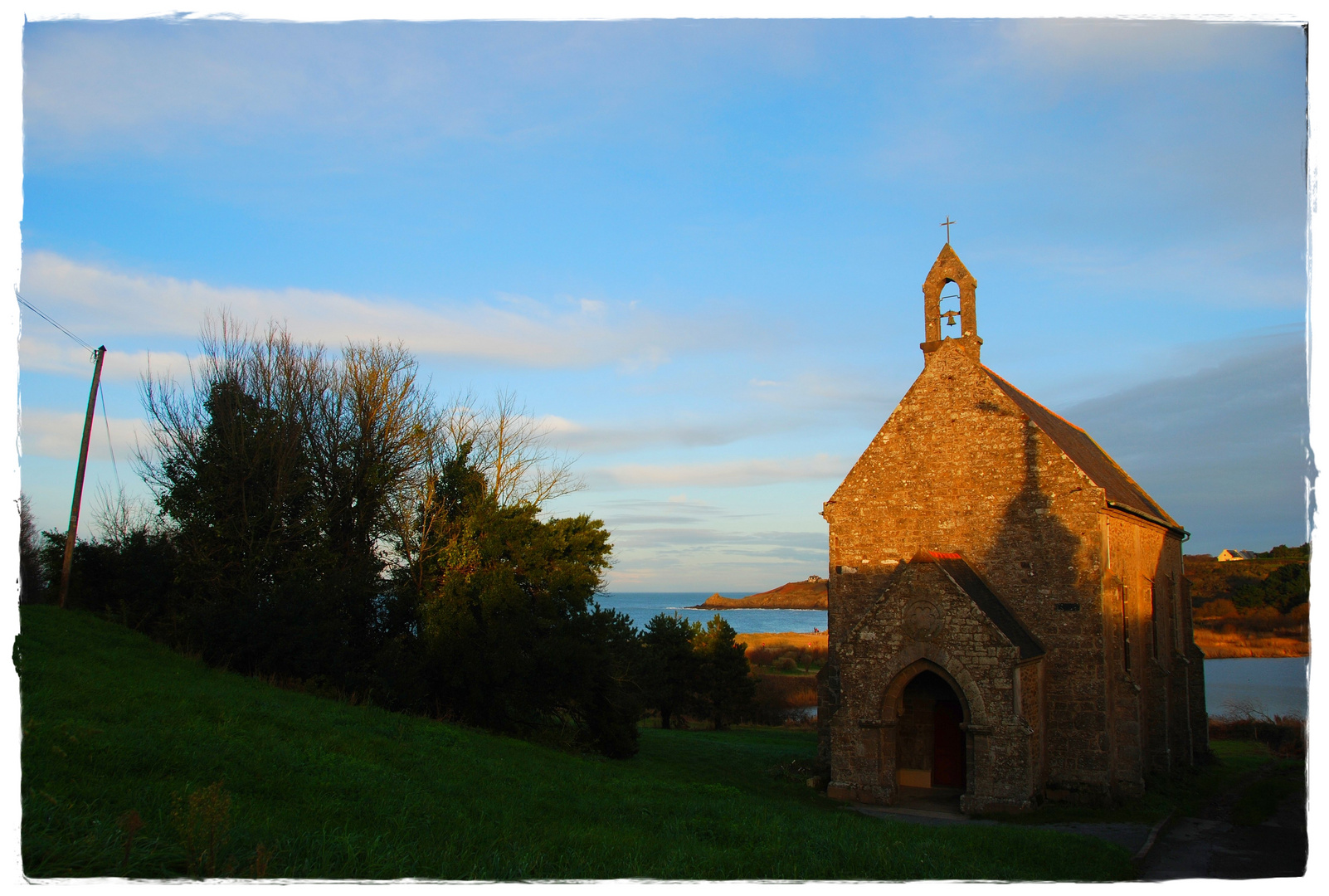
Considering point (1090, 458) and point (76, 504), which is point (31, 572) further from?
point (1090, 458)

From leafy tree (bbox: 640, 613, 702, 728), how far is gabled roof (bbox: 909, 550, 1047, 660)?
23.0 meters

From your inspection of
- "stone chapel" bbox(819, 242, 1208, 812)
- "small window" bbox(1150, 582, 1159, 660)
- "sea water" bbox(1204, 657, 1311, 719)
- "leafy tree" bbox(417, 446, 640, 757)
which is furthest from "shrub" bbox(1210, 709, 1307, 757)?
"leafy tree" bbox(417, 446, 640, 757)

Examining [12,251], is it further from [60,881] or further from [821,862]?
[821,862]

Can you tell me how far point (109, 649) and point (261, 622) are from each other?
3.76 meters

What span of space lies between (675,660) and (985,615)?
26.8 meters

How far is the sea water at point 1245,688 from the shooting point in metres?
27.1

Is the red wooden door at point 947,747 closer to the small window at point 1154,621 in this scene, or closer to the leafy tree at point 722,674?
the small window at point 1154,621

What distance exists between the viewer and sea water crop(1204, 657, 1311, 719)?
27.1m

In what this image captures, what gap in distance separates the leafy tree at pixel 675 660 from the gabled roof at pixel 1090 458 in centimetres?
2304

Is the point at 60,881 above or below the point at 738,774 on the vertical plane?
above

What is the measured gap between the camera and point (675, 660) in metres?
41.2

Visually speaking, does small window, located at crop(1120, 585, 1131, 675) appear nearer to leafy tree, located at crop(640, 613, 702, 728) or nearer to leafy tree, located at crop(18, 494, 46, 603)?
leafy tree, located at crop(640, 613, 702, 728)

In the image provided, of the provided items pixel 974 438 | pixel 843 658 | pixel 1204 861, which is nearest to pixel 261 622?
pixel 843 658

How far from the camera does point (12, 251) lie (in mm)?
3350
